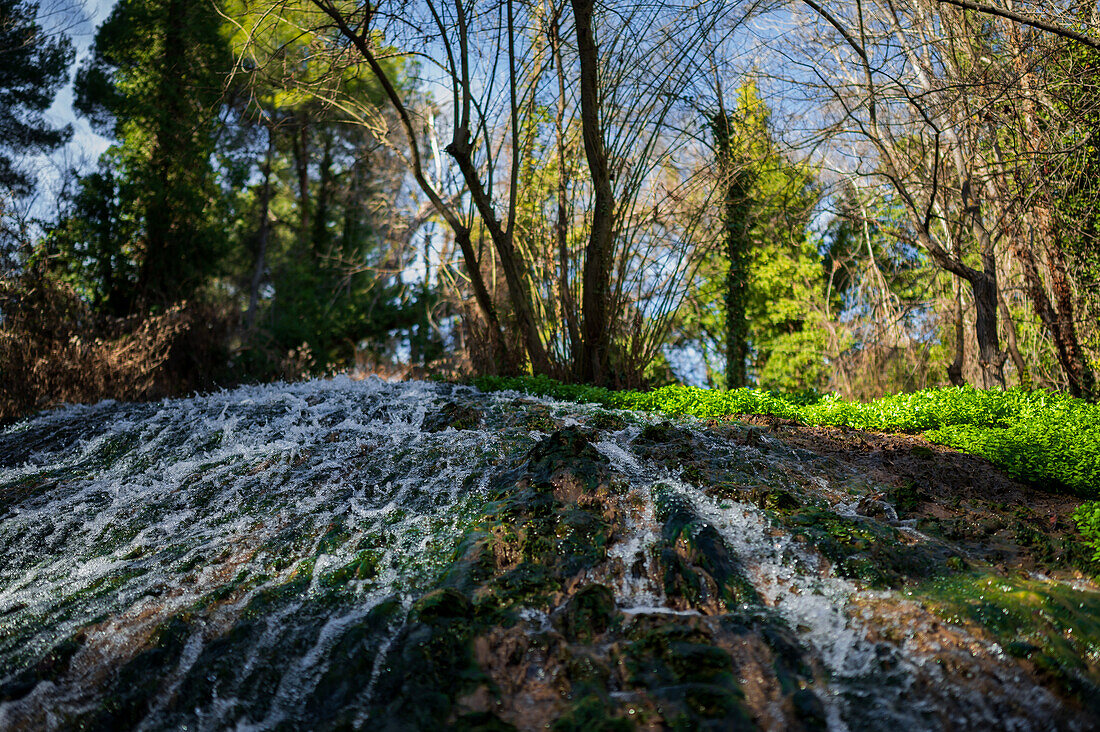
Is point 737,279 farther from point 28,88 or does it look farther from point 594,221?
point 28,88

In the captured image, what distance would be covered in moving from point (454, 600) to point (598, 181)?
5121 mm

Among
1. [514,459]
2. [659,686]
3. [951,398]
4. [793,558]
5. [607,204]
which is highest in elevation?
[607,204]

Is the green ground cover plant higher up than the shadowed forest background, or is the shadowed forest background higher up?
the shadowed forest background

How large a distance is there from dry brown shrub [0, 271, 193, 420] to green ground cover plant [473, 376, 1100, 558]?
4556 mm

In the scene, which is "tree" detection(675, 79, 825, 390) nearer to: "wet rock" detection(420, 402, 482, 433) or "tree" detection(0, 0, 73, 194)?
"wet rock" detection(420, 402, 482, 433)

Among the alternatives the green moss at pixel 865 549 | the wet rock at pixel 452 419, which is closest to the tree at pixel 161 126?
the wet rock at pixel 452 419

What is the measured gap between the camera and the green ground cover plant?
3871mm

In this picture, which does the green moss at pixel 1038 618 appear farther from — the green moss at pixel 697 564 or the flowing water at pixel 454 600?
the green moss at pixel 697 564

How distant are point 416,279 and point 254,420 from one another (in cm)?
1106

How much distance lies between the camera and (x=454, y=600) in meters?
2.45

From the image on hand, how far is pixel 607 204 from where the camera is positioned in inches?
262

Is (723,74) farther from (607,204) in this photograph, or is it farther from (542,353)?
(542,353)

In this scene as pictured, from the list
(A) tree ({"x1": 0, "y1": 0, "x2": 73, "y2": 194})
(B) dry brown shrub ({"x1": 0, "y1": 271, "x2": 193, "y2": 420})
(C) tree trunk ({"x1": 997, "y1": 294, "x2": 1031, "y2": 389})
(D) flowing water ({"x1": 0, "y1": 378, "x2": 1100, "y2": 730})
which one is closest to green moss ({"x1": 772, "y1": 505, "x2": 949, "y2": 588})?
(D) flowing water ({"x1": 0, "y1": 378, "x2": 1100, "y2": 730})

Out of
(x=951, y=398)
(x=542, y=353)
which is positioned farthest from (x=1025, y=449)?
(x=542, y=353)
